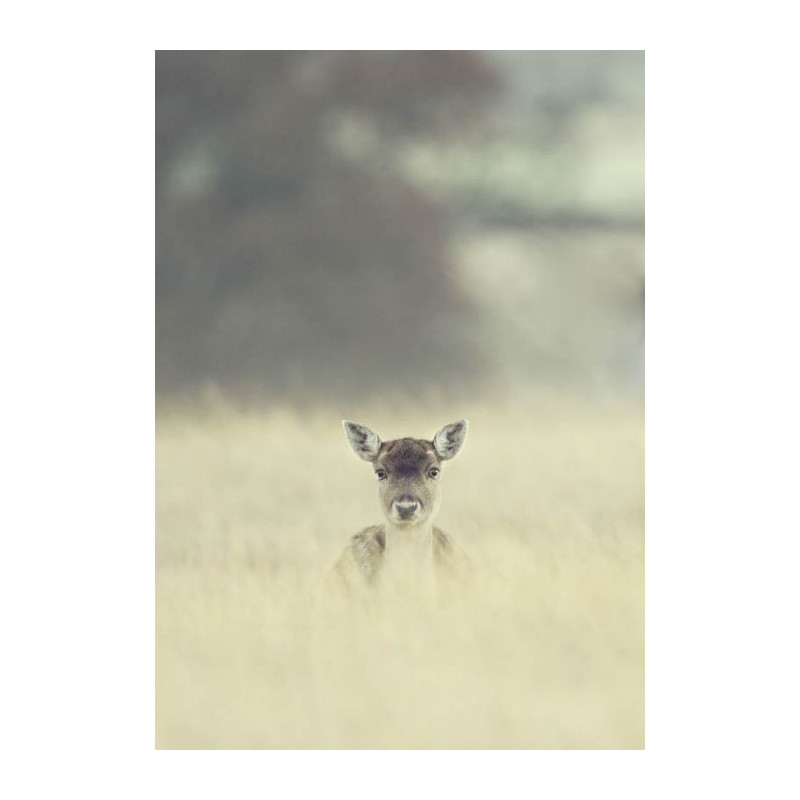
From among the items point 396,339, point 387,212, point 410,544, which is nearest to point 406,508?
point 410,544

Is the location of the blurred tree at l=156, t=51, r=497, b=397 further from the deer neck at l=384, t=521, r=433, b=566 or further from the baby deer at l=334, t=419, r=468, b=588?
the deer neck at l=384, t=521, r=433, b=566

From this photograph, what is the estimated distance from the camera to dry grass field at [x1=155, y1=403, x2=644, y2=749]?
632cm

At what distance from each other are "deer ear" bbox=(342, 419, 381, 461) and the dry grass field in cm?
11

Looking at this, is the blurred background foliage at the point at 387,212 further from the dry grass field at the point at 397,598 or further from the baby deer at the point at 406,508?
the baby deer at the point at 406,508

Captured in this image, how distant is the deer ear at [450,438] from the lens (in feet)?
21.7

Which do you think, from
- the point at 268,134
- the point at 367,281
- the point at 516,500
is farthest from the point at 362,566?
the point at 268,134

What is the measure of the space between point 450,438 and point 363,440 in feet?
1.45

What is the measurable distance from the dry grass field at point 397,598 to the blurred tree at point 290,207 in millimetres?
364

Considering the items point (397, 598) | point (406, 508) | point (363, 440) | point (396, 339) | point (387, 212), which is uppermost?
point (387, 212)

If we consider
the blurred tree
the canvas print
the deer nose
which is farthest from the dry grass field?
the blurred tree

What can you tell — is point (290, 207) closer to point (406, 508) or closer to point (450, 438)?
point (450, 438)

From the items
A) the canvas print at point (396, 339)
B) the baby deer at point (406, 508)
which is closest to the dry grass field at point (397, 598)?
the canvas print at point (396, 339)

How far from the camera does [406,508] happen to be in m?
6.48

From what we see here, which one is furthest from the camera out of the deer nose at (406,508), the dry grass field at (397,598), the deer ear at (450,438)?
the deer ear at (450,438)
